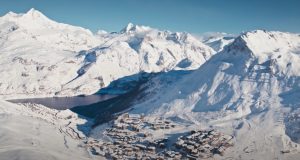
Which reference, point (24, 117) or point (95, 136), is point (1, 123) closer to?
point (24, 117)

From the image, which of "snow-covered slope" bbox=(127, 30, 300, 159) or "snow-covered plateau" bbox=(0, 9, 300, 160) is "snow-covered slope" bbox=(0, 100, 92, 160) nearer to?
"snow-covered plateau" bbox=(0, 9, 300, 160)

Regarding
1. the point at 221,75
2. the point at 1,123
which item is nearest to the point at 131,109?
the point at 221,75

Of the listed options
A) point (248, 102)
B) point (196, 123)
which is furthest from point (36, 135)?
point (248, 102)

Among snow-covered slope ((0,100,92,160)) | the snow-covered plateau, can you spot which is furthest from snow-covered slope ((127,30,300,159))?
snow-covered slope ((0,100,92,160))

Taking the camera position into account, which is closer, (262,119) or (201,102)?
(262,119)

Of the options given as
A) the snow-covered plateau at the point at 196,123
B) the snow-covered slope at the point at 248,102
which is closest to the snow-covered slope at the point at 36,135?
the snow-covered plateau at the point at 196,123

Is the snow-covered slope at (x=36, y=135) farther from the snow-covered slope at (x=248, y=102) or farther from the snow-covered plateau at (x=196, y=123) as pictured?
the snow-covered slope at (x=248, y=102)

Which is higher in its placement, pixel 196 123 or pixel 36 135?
pixel 196 123

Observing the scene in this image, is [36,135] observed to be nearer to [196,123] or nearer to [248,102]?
[196,123]
